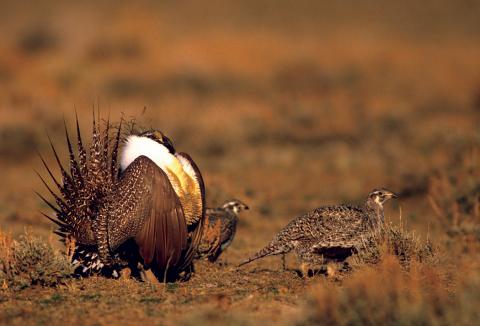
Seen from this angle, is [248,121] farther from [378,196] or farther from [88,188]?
[88,188]

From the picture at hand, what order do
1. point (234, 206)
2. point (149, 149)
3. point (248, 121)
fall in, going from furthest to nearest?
point (248, 121)
point (234, 206)
point (149, 149)

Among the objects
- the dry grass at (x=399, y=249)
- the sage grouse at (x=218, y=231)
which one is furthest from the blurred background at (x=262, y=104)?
the dry grass at (x=399, y=249)

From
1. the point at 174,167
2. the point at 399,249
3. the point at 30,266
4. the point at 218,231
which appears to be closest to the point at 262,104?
the point at 218,231

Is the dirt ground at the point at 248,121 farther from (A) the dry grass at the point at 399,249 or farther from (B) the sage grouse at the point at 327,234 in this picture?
(A) the dry grass at the point at 399,249

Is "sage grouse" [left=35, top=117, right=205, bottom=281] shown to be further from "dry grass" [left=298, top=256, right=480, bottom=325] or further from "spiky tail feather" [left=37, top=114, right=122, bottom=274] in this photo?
"dry grass" [left=298, top=256, right=480, bottom=325]

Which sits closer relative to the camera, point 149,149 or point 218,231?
point 149,149

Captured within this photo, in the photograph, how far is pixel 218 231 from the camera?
7.55 metres

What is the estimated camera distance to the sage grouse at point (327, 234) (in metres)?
6.41

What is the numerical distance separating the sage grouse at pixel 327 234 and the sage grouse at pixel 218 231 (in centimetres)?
85

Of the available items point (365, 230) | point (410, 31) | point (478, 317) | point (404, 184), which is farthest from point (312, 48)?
point (478, 317)

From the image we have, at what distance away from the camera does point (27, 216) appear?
986 centimetres

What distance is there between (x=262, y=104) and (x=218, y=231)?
10.7 m

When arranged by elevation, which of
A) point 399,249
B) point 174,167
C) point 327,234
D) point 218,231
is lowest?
point 399,249

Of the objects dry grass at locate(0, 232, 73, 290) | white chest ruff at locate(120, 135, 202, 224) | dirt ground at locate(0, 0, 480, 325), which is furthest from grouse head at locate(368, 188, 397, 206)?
dry grass at locate(0, 232, 73, 290)
